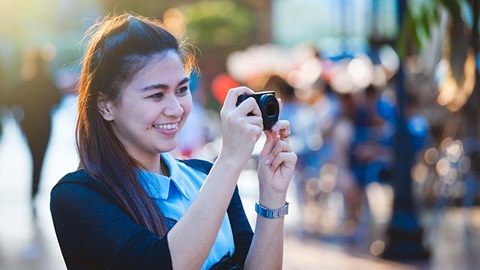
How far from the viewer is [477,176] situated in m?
9.28

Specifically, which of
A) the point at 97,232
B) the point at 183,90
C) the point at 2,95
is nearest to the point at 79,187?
the point at 97,232

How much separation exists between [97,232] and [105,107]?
1.22 ft

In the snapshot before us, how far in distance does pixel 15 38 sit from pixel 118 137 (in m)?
31.5

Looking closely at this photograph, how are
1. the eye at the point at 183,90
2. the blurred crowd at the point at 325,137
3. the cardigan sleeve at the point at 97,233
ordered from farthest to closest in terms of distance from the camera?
the blurred crowd at the point at 325,137 < the eye at the point at 183,90 < the cardigan sleeve at the point at 97,233

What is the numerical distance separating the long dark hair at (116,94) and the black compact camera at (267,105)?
28 centimetres

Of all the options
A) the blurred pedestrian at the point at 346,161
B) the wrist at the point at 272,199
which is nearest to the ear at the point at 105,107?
the wrist at the point at 272,199

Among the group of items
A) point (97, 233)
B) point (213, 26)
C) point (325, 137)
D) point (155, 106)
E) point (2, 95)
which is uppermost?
point (213, 26)

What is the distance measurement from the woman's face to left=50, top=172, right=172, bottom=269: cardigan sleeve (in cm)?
18

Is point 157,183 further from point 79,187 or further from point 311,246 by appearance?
point 311,246

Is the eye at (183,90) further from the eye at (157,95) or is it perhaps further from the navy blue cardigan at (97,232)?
the navy blue cardigan at (97,232)

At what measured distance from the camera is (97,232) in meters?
2.35

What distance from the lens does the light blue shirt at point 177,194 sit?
2561mm

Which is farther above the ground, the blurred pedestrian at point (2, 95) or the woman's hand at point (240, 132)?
the blurred pedestrian at point (2, 95)

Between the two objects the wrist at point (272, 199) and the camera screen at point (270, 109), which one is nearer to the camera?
the camera screen at point (270, 109)
